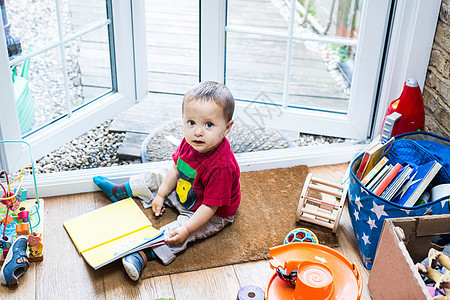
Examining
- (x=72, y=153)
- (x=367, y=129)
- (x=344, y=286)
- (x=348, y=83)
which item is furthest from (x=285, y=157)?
(x=72, y=153)

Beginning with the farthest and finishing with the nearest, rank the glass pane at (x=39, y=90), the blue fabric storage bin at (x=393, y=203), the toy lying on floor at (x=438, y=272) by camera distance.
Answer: the glass pane at (x=39, y=90)
the blue fabric storage bin at (x=393, y=203)
the toy lying on floor at (x=438, y=272)

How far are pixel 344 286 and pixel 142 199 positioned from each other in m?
0.83

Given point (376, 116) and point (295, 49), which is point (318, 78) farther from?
point (376, 116)

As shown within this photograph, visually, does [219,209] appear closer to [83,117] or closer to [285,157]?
[285,157]

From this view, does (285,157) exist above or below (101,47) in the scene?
below

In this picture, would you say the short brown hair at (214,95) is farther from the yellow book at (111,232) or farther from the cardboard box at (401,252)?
the cardboard box at (401,252)

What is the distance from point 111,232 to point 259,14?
1.22 meters

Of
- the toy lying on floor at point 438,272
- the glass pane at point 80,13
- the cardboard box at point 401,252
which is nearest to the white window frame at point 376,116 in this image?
the glass pane at point 80,13

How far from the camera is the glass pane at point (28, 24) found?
1793 mm

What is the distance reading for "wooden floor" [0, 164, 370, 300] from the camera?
5.08 ft

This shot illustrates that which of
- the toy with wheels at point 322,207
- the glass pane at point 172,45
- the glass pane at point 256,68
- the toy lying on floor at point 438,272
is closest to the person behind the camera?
the toy lying on floor at point 438,272

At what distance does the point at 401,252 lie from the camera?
53.4 inches

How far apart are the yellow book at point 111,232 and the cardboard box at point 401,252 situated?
0.69 metres

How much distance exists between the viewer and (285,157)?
2172 millimetres
